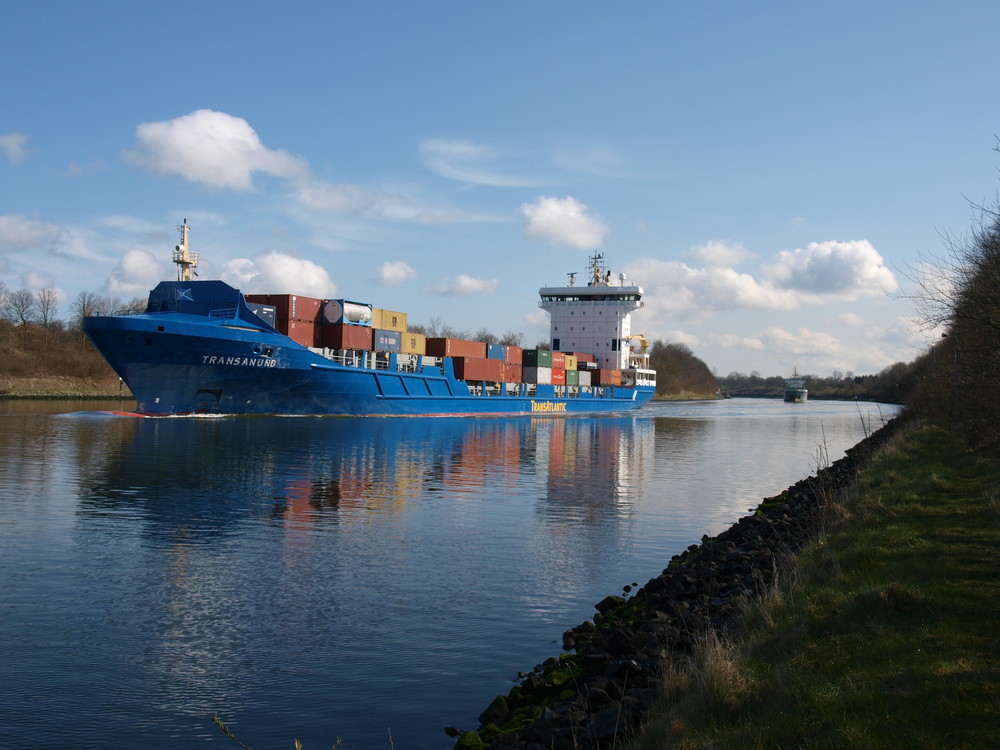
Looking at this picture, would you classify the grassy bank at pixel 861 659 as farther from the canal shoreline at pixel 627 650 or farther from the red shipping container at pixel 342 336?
the red shipping container at pixel 342 336

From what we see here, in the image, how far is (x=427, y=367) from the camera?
5003 centimetres

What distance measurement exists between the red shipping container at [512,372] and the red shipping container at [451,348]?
3.45 m

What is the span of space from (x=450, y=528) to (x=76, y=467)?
44.4 feet

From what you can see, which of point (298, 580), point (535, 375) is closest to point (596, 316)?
point (535, 375)

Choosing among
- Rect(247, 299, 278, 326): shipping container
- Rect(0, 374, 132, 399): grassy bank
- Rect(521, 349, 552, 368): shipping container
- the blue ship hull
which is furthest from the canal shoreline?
Rect(0, 374, 132, 399): grassy bank

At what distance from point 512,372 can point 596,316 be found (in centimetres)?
1672

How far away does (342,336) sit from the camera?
4325cm

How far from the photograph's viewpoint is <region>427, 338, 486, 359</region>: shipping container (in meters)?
52.5

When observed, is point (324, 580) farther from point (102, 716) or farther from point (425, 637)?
point (102, 716)

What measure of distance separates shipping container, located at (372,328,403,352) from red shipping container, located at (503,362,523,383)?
13.3m

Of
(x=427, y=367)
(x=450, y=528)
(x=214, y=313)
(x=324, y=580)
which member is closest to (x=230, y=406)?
(x=214, y=313)

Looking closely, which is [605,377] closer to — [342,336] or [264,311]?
[342,336]

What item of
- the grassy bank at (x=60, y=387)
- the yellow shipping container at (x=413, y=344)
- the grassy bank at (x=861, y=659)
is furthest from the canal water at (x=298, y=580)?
the grassy bank at (x=60, y=387)

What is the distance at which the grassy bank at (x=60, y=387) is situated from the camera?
6988 cm
